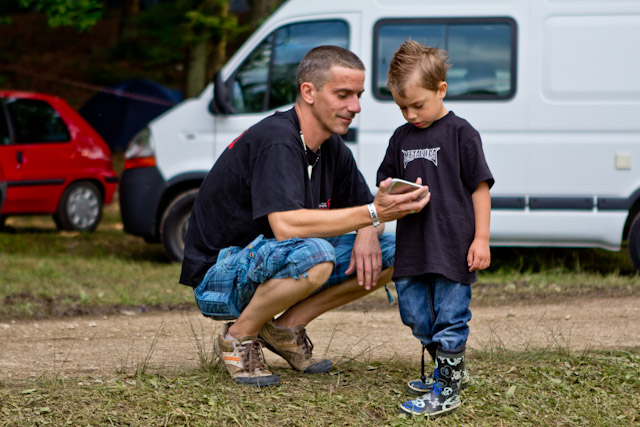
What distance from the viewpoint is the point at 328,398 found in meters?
3.45

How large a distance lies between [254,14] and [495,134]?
20.8ft

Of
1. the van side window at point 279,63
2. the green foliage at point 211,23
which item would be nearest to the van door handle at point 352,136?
the van side window at point 279,63

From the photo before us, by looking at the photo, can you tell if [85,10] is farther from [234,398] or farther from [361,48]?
[234,398]

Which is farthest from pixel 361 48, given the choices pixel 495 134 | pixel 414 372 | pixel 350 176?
pixel 414 372

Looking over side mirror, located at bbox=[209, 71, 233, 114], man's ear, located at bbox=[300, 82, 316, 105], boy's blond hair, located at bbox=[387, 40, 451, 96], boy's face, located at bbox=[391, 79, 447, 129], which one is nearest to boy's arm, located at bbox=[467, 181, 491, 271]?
boy's face, located at bbox=[391, 79, 447, 129]

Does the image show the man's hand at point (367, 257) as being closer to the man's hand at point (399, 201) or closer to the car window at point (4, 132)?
the man's hand at point (399, 201)

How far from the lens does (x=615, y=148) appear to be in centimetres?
645

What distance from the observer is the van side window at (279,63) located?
6824mm

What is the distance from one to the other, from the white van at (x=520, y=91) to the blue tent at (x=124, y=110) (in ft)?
28.1

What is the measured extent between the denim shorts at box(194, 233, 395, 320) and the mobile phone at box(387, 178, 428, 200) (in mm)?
433

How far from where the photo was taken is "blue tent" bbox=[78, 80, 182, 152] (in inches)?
599

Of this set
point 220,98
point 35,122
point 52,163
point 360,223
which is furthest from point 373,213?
point 35,122

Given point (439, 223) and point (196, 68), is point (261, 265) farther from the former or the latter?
point (196, 68)

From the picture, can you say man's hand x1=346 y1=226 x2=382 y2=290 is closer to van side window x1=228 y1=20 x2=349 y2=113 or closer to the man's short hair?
the man's short hair
